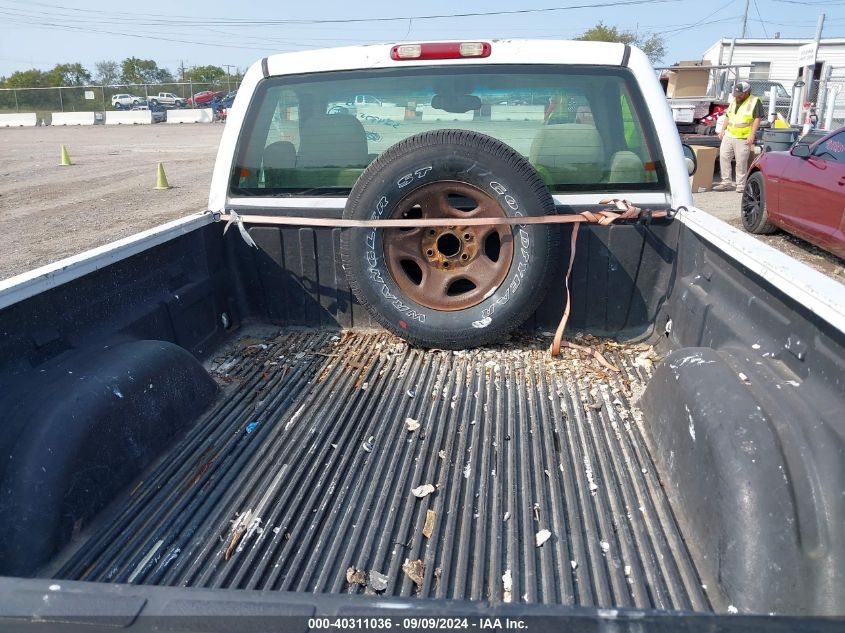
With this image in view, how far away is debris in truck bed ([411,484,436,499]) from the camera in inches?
79.7

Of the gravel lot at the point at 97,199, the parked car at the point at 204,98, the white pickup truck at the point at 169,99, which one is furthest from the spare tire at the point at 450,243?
the white pickup truck at the point at 169,99

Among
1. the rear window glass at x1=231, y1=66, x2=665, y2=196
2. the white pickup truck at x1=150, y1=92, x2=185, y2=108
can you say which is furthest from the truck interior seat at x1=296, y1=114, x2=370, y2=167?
the white pickup truck at x1=150, y1=92, x2=185, y2=108

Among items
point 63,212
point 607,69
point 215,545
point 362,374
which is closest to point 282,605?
point 215,545

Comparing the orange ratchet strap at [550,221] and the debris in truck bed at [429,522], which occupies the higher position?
the orange ratchet strap at [550,221]

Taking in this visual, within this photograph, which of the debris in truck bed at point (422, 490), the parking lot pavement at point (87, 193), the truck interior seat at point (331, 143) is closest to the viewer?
the debris in truck bed at point (422, 490)

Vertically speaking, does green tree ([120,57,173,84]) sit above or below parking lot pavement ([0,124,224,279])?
above

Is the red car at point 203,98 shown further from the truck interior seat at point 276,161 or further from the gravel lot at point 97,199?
the truck interior seat at point 276,161

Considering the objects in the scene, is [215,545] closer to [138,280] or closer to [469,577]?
[469,577]

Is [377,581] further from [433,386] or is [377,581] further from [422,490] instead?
[433,386]

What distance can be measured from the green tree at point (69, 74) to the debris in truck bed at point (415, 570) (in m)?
69.1

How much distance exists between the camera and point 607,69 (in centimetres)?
296

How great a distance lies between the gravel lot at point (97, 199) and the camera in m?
8.19

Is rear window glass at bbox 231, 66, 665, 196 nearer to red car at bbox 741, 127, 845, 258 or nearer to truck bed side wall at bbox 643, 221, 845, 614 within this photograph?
truck bed side wall at bbox 643, 221, 845, 614

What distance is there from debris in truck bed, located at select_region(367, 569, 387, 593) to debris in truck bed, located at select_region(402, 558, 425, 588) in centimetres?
6
